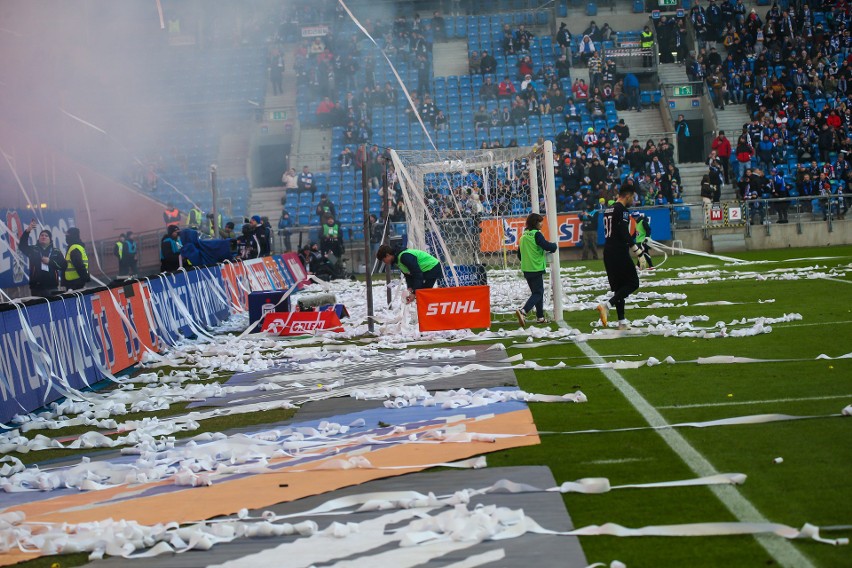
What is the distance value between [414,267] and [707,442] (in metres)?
9.52

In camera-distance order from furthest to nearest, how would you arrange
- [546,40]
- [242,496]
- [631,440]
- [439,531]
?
[546,40], [631,440], [242,496], [439,531]

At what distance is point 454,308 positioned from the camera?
1541 cm

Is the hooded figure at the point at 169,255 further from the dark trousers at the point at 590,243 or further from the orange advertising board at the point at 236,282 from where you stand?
the dark trousers at the point at 590,243

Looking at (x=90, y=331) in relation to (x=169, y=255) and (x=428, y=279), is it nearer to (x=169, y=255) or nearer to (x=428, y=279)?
(x=428, y=279)

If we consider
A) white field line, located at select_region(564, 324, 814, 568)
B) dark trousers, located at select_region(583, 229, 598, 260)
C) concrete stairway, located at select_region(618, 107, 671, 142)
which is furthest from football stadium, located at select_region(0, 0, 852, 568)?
dark trousers, located at select_region(583, 229, 598, 260)

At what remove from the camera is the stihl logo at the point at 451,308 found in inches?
605

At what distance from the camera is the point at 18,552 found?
5781 millimetres

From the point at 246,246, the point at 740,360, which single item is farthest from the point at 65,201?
the point at 740,360

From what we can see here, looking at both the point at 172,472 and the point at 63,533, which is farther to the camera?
the point at 172,472

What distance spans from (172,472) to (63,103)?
50.5ft

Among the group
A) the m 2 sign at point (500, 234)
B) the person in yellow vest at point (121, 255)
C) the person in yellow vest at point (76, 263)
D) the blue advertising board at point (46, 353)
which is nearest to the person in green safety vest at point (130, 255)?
the person in yellow vest at point (121, 255)

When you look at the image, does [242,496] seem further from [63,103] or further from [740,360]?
[63,103]

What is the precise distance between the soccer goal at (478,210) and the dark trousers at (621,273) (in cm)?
207

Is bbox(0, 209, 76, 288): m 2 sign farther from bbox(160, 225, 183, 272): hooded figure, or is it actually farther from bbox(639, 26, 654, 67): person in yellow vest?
bbox(639, 26, 654, 67): person in yellow vest
